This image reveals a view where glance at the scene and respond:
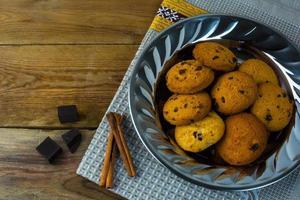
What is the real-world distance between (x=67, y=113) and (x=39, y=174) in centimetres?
11

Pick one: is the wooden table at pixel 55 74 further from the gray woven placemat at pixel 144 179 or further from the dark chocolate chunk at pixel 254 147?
the dark chocolate chunk at pixel 254 147

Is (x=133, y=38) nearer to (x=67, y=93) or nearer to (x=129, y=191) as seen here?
(x=67, y=93)

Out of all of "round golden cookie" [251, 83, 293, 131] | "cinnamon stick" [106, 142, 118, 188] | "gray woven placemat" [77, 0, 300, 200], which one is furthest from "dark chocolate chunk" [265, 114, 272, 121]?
"cinnamon stick" [106, 142, 118, 188]

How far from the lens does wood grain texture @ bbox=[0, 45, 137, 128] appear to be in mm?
800

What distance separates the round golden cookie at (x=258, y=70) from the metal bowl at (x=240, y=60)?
3cm

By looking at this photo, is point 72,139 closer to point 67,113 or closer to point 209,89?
point 67,113

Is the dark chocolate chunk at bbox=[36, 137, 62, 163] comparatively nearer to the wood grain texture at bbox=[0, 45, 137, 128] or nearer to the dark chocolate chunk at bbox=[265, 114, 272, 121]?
the wood grain texture at bbox=[0, 45, 137, 128]

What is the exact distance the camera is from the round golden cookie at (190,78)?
2.12 feet

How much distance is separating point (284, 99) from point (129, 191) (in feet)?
0.87

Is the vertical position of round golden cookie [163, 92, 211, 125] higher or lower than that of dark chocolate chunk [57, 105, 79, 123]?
higher

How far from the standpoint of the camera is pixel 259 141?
64 centimetres

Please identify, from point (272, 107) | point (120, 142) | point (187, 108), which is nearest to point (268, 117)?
point (272, 107)

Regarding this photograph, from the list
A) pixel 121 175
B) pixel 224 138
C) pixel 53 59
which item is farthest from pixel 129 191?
pixel 53 59

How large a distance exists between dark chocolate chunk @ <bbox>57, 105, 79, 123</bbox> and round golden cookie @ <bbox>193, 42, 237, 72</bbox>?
0.73 ft
